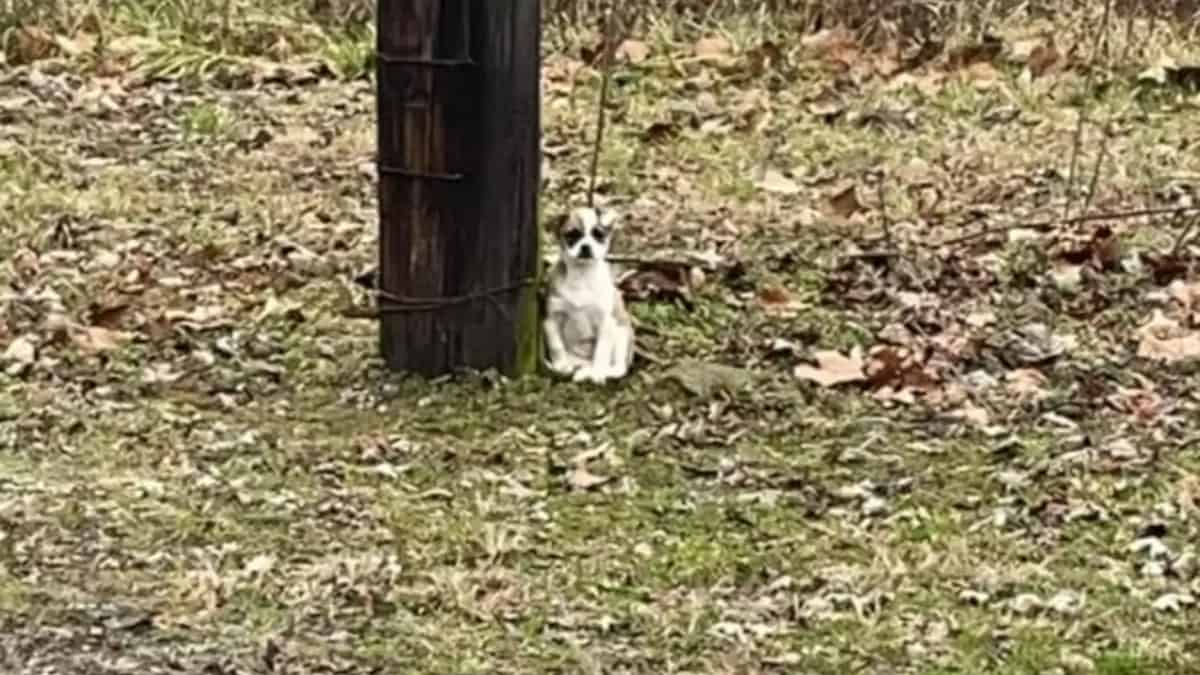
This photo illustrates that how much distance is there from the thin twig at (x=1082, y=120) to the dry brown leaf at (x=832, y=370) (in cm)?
177

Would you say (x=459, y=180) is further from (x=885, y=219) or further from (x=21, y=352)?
(x=885, y=219)

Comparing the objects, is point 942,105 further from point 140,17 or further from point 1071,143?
point 140,17

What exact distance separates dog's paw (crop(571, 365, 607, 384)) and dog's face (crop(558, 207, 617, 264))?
27 centimetres

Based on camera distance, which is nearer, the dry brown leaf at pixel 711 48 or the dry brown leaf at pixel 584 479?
the dry brown leaf at pixel 584 479

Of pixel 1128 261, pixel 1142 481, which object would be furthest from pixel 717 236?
pixel 1142 481

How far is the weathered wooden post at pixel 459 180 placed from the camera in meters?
4.87

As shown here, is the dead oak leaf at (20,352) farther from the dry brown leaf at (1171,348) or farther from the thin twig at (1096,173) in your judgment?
the thin twig at (1096,173)

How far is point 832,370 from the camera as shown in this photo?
5168 mm

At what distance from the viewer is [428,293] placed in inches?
197

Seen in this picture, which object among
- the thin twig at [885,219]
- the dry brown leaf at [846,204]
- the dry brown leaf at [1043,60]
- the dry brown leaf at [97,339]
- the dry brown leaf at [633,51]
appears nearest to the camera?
the dry brown leaf at [97,339]

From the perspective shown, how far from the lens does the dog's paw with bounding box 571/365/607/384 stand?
5.06 m

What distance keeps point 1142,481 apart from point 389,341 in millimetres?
1591

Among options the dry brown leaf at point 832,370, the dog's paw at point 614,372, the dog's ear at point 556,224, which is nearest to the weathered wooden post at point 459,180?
the dog's paw at point 614,372

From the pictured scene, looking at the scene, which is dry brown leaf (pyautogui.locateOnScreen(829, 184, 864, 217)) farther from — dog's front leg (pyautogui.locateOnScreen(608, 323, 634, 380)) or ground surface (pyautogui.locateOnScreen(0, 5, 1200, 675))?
dog's front leg (pyautogui.locateOnScreen(608, 323, 634, 380))
